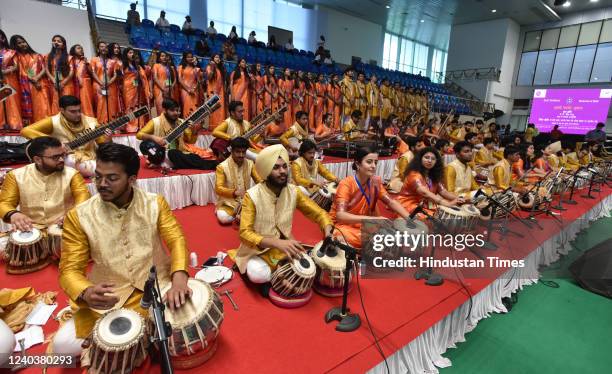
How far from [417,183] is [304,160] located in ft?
5.62

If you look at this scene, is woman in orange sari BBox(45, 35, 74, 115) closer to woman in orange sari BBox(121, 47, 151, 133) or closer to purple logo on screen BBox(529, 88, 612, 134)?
woman in orange sari BBox(121, 47, 151, 133)

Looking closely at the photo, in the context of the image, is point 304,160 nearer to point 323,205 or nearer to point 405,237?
point 323,205

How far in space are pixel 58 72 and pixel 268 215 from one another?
6028 mm

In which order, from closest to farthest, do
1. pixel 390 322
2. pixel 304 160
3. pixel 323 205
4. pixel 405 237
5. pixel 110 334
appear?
1. pixel 110 334
2. pixel 390 322
3. pixel 405 237
4. pixel 323 205
5. pixel 304 160

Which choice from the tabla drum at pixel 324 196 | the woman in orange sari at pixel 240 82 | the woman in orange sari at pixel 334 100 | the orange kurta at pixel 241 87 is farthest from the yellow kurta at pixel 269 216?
the woman in orange sari at pixel 334 100

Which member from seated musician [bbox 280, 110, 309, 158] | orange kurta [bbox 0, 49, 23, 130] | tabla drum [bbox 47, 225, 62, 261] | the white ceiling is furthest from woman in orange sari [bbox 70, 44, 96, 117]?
the white ceiling

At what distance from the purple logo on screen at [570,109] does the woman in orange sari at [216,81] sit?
51.1 feet

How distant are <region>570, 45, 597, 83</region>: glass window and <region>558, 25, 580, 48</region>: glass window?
489 mm

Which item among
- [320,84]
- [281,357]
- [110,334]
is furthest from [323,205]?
[320,84]

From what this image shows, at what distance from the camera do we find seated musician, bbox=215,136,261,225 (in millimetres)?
3748

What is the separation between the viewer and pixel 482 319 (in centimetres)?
281

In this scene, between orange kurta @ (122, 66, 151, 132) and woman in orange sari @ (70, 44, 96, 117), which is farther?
orange kurta @ (122, 66, 151, 132)

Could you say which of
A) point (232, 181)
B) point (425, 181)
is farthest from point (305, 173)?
point (425, 181)

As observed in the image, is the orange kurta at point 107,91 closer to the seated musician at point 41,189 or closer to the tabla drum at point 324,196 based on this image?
the seated musician at point 41,189
